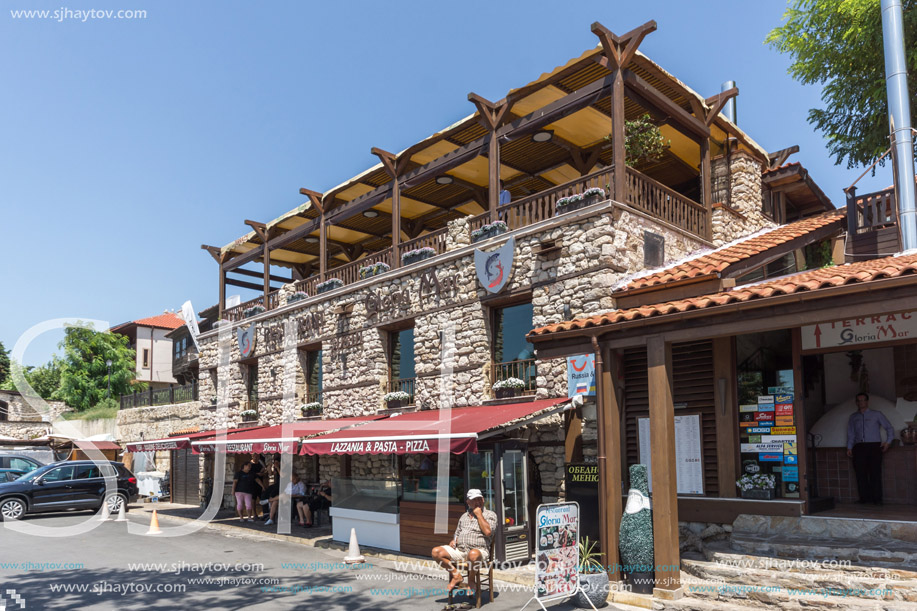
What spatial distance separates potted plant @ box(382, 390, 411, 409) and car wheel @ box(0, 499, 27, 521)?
34.5 feet

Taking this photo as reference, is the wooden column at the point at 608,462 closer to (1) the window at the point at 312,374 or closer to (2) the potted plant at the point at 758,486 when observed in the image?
(2) the potted plant at the point at 758,486

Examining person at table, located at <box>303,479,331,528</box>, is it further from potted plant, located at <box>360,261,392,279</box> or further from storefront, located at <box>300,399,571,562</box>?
potted plant, located at <box>360,261,392,279</box>

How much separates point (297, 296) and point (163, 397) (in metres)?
15.3

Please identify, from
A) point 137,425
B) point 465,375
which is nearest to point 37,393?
point 137,425

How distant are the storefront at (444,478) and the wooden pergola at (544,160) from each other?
4.39m

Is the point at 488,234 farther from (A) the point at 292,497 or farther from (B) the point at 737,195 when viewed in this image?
(A) the point at 292,497

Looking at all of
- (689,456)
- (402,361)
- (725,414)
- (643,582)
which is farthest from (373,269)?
(643,582)

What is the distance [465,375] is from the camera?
1476 cm

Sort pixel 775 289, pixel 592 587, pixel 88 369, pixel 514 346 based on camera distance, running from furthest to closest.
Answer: pixel 88 369 → pixel 514 346 → pixel 592 587 → pixel 775 289

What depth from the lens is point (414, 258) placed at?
16516mm

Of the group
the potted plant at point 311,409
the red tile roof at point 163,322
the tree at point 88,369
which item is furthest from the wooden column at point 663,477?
the red tile roof at point 163,322

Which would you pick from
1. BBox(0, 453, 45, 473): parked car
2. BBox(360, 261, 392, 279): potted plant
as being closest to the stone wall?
BBox(360, 261, 392, 279): potted plant

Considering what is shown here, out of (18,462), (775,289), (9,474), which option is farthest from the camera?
(18,462)

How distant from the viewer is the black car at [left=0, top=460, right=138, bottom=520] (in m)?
18.9
